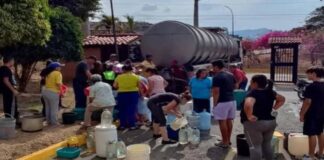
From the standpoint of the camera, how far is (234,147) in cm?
909

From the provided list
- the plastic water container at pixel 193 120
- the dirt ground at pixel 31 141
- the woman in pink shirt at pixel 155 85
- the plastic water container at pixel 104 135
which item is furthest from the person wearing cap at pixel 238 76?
the plastic water container at pixel 104 135

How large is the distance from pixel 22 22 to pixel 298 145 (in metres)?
8.20

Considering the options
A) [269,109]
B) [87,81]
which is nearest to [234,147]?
[269,109]

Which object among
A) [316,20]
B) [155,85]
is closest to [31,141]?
[155,85]

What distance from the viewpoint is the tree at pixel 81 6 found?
24531mm

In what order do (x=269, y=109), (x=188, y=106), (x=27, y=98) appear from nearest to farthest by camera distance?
(x=269, y=109), (x=188, y=106), (x=27, y=98)

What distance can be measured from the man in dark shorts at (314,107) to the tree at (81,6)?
62.5ft

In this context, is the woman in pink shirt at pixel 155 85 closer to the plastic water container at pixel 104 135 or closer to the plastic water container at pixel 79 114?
the plastic water container at pixel 79 114

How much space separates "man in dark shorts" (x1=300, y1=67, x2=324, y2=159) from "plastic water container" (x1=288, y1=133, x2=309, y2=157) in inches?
19.0

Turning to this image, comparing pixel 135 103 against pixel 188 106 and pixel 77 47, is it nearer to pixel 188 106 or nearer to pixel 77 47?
pixel 188 106

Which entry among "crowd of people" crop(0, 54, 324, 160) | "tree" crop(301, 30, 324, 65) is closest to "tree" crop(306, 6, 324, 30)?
"tree" crop(301, 30, 324, 65)

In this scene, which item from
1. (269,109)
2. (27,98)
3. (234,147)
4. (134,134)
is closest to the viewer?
(269,109)

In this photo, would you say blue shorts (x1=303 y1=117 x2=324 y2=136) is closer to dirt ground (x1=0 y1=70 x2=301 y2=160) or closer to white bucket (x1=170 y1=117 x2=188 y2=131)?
dirt ground (x1=0 y1=70 x2=301 y2=160)

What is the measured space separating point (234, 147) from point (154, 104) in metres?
1.97
